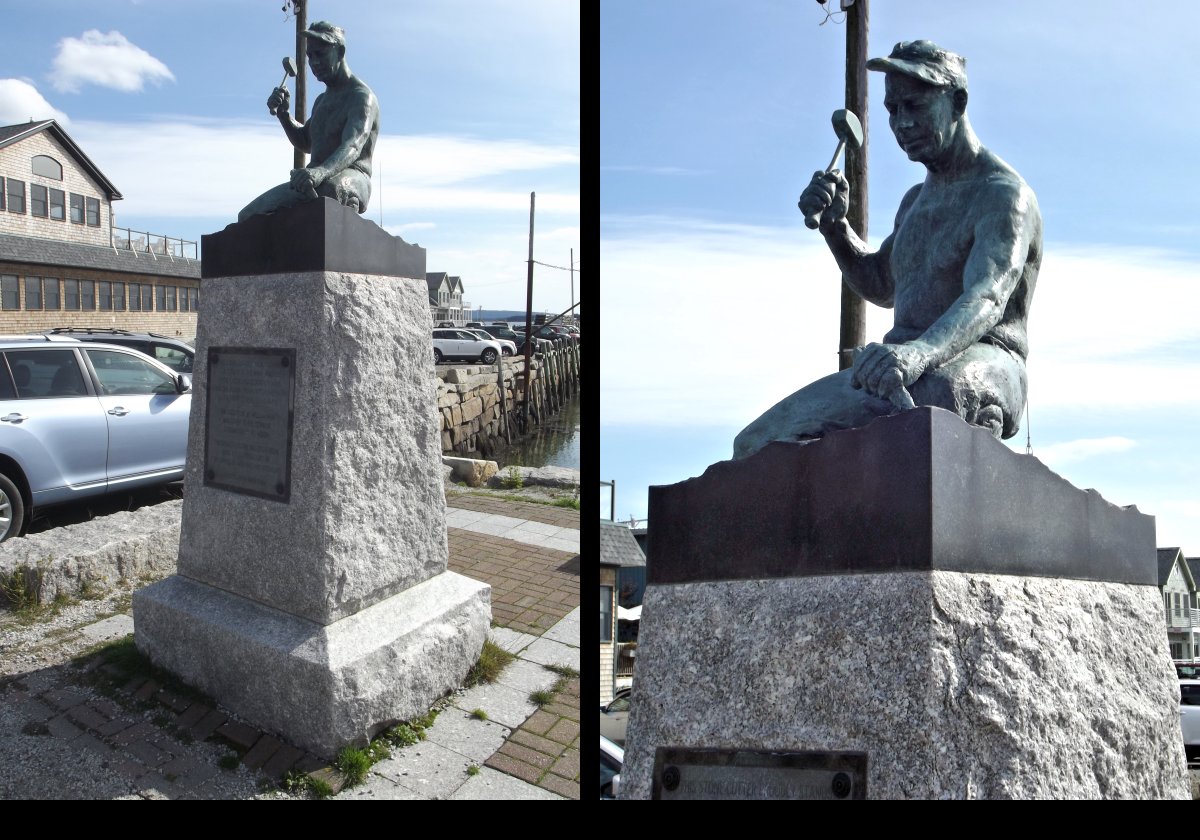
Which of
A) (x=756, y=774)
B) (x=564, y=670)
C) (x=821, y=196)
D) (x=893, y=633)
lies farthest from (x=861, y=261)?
(x=564, y=670)

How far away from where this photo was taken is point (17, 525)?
224 inches

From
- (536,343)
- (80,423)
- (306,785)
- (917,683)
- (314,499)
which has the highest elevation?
(536,343)

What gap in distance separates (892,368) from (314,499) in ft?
8.52

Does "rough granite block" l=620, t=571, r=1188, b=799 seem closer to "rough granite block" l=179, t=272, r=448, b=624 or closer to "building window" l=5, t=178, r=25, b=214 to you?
"rough granite block" l=179, t=272, r=448, b=624

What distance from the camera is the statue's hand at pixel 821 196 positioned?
9.29 feet

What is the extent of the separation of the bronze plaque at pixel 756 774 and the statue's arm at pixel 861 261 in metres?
1.74

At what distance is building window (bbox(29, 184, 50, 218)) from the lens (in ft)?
111

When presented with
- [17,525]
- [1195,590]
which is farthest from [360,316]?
[1195,590]

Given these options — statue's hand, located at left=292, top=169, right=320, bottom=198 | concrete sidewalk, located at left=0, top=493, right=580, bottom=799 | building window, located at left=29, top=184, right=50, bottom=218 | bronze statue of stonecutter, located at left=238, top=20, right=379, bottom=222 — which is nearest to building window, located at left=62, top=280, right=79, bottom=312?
building window, located at left=29, top=184, right=50, bottom=218

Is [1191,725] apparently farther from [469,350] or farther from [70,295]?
[70,295]

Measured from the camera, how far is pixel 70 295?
102 feet

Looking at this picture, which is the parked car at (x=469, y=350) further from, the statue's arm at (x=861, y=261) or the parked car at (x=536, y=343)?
the statue's arm at (x=861, y=261)
